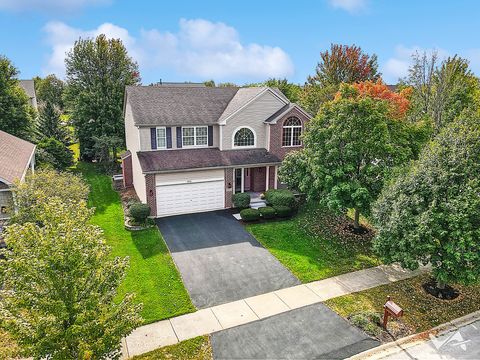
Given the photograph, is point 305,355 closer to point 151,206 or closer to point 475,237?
point 475,237

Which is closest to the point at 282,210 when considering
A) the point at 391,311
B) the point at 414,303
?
the point at 414,303

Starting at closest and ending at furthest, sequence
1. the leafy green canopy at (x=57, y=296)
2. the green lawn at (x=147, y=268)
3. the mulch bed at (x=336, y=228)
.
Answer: the leafy green canopy at (x=57, y=296) → the green lawn at (x=147, y=268) → the mulch bed at (x=336, y=228)

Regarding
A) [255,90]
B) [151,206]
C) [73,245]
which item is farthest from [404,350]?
[255,90]

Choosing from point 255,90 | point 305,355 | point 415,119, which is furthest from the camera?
point 415,119

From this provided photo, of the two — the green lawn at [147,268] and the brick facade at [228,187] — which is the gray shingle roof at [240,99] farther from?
the green lawn at [147,268]

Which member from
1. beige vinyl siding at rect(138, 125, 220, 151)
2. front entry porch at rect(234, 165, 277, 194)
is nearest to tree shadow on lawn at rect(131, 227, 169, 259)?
beige vinyl siding at rect(138, 125, 220, 151)

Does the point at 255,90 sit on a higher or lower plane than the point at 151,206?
higher

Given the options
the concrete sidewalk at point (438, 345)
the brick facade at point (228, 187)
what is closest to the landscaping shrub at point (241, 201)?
the brick facade at point (228, 187)
